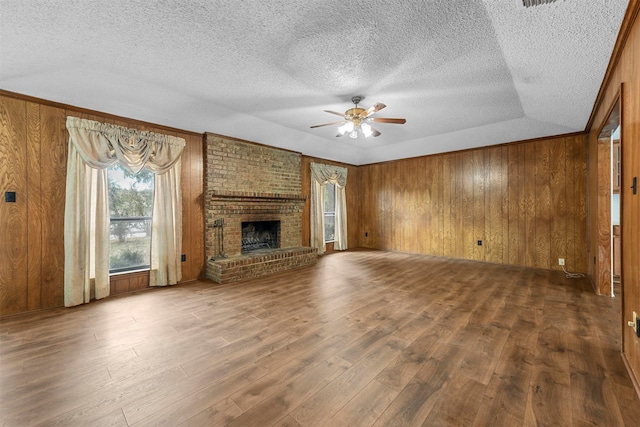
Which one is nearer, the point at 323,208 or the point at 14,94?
the point at 14,94

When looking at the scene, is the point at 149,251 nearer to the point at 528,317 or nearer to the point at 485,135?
the point at 528,317

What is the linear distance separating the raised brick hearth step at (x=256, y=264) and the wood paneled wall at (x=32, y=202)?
5.79 feet

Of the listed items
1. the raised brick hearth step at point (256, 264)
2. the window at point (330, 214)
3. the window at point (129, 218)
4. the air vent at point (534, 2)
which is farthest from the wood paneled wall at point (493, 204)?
the window at point (129, 218)

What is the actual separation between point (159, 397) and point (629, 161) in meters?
3.45

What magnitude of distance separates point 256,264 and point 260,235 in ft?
3.46

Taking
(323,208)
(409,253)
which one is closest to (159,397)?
(323,208)

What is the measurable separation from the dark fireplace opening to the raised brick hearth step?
268 mm

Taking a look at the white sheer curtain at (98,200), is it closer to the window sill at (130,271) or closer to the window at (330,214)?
the window sill at (130,271)

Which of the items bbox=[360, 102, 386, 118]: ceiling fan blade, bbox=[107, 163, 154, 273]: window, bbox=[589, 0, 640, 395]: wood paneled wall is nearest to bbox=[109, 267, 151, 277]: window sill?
bbox=[107, 163, 154, 273]: window

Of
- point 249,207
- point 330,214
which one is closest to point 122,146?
point 249,207

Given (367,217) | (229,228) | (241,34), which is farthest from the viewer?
(367,217)

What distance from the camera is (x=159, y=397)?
1556 mm

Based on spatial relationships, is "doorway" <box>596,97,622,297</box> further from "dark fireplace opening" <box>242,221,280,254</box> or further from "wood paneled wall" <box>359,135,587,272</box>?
"dark fireplace opening" <box>242,221,280,254</box>

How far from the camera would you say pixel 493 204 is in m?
5.21
